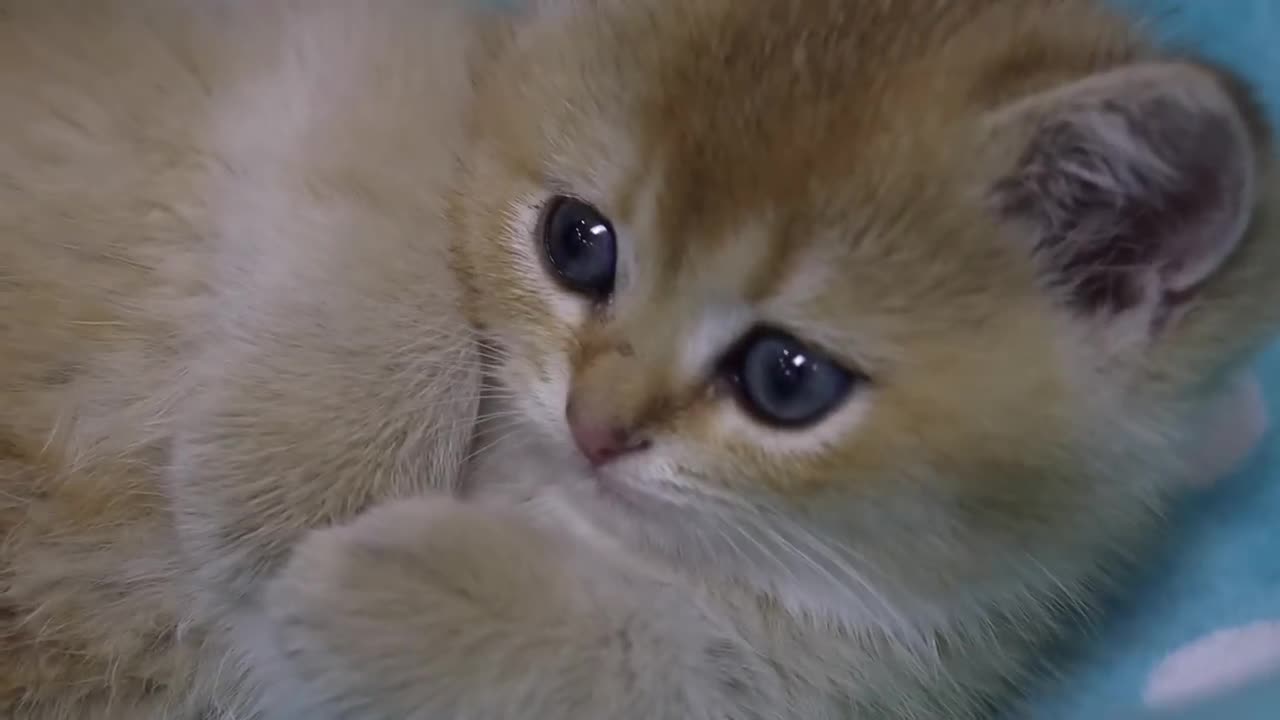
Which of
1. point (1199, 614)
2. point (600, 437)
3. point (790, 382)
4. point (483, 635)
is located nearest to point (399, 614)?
point (483, 635)

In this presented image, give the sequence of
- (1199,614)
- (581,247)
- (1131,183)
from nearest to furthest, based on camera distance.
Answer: (1131,183) → (581,247) → (1199,614)

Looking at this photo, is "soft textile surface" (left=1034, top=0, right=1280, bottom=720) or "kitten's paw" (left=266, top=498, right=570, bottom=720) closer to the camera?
"kitten's paw" (left=266, top=498, right=570, bottom=720)

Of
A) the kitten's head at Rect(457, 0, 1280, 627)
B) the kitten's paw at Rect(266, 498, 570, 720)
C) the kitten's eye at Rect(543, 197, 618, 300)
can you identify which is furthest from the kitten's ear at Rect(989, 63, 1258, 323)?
the kitten's paw at Rect(266, 498, 570, 720)

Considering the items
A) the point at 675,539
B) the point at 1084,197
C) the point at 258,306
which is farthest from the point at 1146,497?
the point at 258,306

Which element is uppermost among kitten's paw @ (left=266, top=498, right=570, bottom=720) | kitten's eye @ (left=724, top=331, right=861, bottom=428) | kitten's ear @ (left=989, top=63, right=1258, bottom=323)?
kitten's ear @ (left=989, top=63, right=1258, bottom=323)

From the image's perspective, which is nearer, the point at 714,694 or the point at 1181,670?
the point at 714,694

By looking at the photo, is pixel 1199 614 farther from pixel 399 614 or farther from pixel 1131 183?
pixel 399 614

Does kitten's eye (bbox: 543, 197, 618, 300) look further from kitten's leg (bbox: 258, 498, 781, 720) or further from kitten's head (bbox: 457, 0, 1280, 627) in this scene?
kitten's leg (bbox: 258, 498, 781, 720)

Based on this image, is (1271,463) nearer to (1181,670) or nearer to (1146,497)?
(1181,670)
